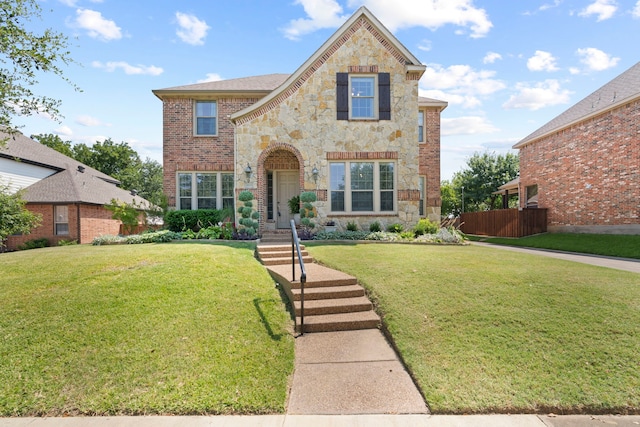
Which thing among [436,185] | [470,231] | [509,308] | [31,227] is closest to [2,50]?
[509,308]

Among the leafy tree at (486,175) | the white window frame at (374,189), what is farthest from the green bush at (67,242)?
the leafy tree at (486,175)

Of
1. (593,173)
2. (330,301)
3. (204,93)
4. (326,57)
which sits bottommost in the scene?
(330,301)

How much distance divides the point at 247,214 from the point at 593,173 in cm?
1558

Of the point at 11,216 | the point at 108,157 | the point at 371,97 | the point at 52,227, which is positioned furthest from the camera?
the point at 108,157

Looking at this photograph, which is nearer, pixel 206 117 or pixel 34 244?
pixel 206 117

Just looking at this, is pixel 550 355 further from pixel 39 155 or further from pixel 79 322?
pixel 39 155

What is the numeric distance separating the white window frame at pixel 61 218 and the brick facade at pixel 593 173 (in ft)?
82.2

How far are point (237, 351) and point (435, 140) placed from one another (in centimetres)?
1509

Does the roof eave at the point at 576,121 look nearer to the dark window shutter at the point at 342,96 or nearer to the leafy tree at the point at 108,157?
the dark window shutter at the point at 342,96

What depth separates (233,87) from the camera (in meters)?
15.6

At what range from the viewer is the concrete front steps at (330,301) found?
530cm

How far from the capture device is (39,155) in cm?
2023

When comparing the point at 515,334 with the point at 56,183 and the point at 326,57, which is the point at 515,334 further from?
the point at 56,183

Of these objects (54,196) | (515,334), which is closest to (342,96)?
(515,334)
